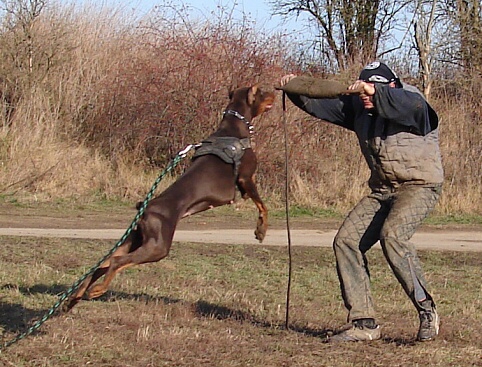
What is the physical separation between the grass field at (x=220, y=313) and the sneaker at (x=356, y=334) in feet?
0.23

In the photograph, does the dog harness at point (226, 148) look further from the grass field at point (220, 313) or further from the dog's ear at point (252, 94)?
→ the grass field at point (220, 313)

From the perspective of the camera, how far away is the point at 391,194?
5750mm

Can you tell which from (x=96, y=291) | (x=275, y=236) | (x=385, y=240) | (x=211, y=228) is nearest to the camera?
(x=96, y=291)

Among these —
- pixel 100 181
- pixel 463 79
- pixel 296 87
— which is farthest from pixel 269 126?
pixel 296 87

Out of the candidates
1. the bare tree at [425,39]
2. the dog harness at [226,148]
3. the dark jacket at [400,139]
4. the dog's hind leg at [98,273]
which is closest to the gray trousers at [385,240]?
the dark jacket at [400,139]

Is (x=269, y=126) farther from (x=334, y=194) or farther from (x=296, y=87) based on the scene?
(x=296, y=87)

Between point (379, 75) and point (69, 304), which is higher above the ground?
point (379, 75)

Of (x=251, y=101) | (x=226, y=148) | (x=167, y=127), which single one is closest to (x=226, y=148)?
(x=226, y=148)

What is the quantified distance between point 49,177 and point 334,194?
5826mm

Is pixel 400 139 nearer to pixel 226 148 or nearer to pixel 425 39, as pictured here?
pixel 226 148

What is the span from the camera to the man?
5453 millimetres

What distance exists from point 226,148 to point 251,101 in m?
0.70

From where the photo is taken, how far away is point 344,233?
5.83 m

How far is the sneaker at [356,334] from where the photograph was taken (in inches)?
229
